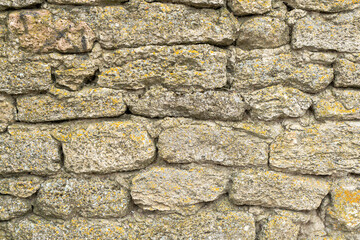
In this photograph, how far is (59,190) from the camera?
4.95 ft

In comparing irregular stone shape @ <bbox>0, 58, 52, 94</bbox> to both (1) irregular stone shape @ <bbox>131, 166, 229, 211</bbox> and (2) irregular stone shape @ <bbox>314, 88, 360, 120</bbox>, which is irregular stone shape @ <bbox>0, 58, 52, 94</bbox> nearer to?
(1) irregular stone shape @ <bbox>131, 166, 229, 211</bbox>

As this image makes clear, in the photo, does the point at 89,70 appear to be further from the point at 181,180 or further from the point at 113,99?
the point at 181,180

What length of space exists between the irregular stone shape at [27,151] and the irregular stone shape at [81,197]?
0.13 metres

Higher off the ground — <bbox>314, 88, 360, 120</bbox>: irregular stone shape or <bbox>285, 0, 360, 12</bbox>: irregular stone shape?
<bbox>285, 0, 360, 12</bbox>: irregular stone shape

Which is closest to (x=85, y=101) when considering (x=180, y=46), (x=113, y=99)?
(x=113, y=99)

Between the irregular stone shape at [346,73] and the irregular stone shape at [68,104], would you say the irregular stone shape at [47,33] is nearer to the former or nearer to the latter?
the irregular stone shape at [68,104]

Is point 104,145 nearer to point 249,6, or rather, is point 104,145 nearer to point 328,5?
point 249,6

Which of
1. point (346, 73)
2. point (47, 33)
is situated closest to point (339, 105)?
point (346, 73)

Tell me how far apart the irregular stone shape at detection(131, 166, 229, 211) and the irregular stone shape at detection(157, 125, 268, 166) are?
0.23 ft

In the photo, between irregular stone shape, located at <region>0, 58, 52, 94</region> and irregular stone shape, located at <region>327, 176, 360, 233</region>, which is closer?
irregular stone shape, located at <region>0, 58, 52, 94</region>

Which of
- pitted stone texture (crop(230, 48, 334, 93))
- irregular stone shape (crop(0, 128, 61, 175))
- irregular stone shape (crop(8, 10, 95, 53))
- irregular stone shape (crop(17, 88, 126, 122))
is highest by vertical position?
irregular stone shape (crop(8, 10, 95, 53))

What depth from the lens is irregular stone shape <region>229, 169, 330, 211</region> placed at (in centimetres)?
152

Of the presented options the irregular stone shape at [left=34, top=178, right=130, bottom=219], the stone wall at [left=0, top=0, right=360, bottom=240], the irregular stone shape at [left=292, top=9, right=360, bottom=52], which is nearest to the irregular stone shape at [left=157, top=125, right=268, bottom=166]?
the stone wall at [left=0, top=0, right=360, bottom=240]

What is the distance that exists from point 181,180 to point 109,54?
0.81 m
